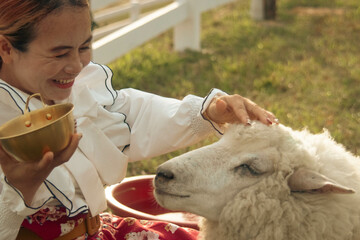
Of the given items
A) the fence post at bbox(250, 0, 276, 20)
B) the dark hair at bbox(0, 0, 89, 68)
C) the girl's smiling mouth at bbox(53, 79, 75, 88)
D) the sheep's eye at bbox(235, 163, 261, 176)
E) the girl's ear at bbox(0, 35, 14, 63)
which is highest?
the dark hair at bbox(0, 0, 89, 68)

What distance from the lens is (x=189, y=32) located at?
6.75 metres

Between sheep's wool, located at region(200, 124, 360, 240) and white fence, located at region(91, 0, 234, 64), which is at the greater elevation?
sheep's wool, located at region(200, 124, 360, 240)

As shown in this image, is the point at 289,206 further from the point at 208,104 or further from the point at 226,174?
the point at 208,104

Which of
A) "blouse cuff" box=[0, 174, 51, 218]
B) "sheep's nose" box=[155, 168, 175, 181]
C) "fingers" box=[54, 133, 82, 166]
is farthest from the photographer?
"sheep's nose" box=[155, 168, 175, 181]

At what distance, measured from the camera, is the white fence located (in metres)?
5.16

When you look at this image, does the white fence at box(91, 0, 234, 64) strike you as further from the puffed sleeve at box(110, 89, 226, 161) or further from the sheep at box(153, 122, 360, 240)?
the sheep at box(153, 122, 360, 240)

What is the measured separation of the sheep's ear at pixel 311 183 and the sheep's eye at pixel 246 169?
0.12 meters

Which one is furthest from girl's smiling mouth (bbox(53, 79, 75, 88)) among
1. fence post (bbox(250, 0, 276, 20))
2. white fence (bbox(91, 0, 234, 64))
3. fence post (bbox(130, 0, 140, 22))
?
fence post (bbox(250, 0, 276, 20))

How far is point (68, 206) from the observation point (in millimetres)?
1973

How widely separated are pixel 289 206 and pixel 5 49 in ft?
3.69

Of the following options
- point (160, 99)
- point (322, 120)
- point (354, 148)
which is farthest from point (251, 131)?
point (322, 120)

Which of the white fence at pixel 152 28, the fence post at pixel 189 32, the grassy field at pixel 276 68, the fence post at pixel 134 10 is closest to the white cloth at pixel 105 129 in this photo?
the grassy field at pixel 276 68

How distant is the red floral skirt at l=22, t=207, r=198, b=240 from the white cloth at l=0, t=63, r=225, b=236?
67mm

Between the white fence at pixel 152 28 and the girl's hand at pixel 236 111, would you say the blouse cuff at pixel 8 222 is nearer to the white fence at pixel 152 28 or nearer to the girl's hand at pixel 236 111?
the girl's hand at pixel 236 111
